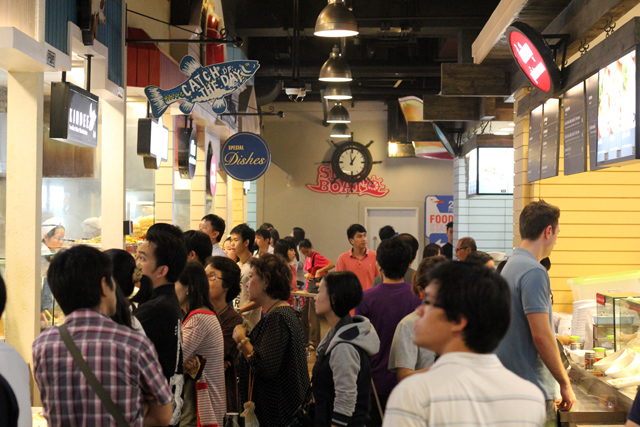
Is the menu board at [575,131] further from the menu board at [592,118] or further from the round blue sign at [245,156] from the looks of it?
the round blue sign at [245,156]

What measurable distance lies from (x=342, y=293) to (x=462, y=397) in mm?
1688

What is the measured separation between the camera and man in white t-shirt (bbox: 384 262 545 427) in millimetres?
1478

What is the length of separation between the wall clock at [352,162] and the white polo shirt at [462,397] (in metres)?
15.3

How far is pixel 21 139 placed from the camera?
4.48 meters

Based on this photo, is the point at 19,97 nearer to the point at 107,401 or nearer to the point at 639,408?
the point at 107,401

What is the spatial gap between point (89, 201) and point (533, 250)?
5351 millimetres

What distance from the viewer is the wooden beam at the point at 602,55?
3.75 metres

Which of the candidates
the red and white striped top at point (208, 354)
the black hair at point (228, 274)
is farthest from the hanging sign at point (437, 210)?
the red and white striped top at point (208, 354)

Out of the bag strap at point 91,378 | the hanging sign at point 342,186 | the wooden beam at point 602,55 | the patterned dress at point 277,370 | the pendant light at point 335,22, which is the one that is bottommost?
the patterned dress at point 277,370

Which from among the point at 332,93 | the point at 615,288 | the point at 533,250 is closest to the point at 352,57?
the point at 332,93

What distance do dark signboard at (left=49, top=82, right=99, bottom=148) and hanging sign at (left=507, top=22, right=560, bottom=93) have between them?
329 centimetres

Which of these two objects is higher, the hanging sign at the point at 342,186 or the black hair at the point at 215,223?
the hanging sign at the point at 342,186

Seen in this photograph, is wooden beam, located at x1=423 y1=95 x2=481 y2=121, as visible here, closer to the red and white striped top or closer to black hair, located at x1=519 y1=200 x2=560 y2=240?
black hair, located at x1=519 y1=200 x2=560 y2=240

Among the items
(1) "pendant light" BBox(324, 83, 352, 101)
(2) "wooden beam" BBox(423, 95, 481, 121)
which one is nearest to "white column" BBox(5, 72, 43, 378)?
(2) "wooden beam" BBox(423, 95, 481, 121)
